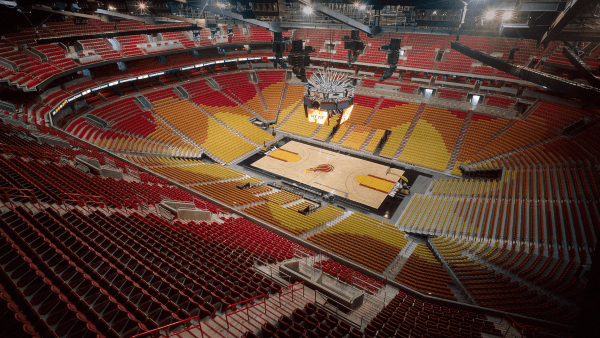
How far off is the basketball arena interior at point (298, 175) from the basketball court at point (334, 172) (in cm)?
21

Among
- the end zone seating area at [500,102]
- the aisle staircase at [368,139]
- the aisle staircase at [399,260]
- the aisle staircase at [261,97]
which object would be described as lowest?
the aisle staircase at [399,260]

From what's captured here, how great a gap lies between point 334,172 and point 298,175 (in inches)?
122

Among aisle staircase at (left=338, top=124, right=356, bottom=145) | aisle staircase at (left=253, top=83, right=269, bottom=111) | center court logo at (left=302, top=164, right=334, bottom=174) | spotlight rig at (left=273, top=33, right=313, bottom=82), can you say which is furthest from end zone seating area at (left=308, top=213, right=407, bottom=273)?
aisle staircase at (left=253, top=83, right=269, bottom=111)

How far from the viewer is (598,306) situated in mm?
5746

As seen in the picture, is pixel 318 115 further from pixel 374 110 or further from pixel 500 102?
pixel 500 102

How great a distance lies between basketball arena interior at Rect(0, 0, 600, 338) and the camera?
7680mm

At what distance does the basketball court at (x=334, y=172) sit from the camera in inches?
888

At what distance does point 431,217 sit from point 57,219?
18762 millimetres

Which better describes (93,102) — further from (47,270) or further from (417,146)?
(417,146)

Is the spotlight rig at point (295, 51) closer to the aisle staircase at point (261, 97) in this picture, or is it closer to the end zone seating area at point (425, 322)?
the end zone seating area at point (425, 322)

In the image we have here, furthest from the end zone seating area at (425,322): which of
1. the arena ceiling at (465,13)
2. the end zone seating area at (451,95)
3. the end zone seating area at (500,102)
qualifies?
the end zone seating area at (451,95)

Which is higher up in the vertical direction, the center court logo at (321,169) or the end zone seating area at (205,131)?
the end zone seating area at (205,131)

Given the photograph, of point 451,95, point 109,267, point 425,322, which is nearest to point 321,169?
point 451,95

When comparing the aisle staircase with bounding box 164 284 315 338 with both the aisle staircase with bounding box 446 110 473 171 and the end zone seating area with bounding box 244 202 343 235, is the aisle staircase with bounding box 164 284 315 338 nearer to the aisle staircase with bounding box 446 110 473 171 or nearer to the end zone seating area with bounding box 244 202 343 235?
the end zone seating area with bounding box 244 202 343 235
